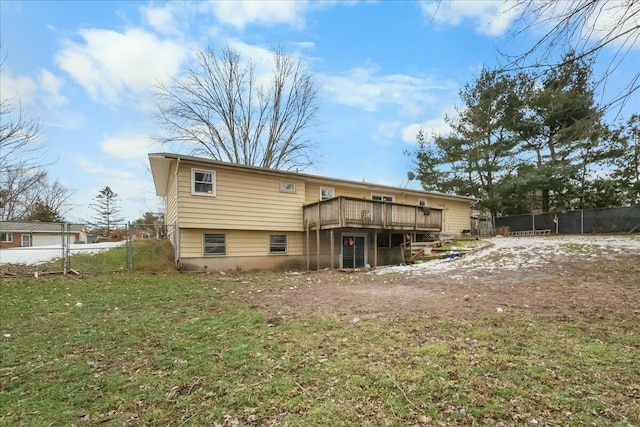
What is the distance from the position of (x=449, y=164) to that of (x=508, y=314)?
22350 mm

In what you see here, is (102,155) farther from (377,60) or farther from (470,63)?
(470,63)

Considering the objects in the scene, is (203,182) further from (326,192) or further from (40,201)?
(40,201)

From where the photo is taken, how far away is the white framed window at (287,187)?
14.1m

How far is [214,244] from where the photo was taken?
12547mm

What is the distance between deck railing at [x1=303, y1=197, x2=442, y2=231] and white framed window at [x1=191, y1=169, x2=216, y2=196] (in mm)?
4140

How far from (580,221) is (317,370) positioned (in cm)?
2452

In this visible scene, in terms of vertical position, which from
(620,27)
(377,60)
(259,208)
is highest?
(377,60)

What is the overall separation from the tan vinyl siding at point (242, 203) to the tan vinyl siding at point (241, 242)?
356mm

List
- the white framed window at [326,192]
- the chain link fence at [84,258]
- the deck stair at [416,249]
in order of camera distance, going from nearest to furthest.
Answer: the chain link fence at [84,258] → the deck stair at [416,249] → the white framed window at [326,192]

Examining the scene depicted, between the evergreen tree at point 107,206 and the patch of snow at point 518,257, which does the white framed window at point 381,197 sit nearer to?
the patch of snow at point 518,257

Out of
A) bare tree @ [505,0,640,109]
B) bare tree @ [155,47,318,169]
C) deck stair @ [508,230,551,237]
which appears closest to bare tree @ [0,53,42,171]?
bare tree @ [155,47,318,169]

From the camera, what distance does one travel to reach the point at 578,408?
2.59 m

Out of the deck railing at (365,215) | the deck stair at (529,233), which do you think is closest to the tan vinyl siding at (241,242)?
the deck railing at (365,215)

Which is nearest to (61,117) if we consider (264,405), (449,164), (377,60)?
(377,60)
